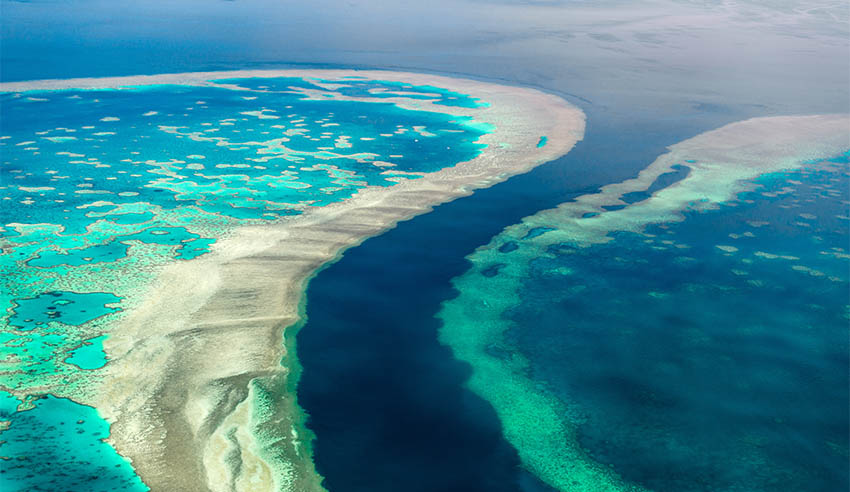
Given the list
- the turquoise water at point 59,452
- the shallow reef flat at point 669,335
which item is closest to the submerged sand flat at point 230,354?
the turquoise water at point 59,452

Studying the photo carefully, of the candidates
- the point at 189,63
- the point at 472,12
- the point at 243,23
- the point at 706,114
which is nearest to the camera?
the point at 706,114

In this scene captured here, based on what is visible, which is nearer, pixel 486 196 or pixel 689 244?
pixel 689 244

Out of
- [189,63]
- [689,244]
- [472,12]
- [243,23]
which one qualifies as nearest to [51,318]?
[689,244]

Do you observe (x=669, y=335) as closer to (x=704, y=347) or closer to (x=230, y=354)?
(x=704, y=347)

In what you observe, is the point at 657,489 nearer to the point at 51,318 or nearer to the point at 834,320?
the point at 834,320

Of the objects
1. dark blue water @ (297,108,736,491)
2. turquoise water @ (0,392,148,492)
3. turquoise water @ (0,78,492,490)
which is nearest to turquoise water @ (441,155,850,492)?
dark blue water @ (297,108,736,491)

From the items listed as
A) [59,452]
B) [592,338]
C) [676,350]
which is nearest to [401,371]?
[592,338]

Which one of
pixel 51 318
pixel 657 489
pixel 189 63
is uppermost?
pixel 189 63
